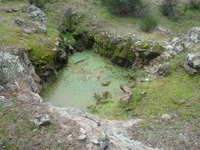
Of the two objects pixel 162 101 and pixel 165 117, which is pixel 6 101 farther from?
pixel 162 101

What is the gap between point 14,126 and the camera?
15.8ft

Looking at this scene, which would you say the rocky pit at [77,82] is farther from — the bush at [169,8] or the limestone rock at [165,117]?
the bush at [169,8]

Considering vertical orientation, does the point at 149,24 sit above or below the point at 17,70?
above

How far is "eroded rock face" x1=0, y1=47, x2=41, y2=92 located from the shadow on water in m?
1.08

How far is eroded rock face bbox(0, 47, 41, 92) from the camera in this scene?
6676 mm

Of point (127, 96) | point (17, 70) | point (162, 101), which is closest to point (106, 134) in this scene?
point (127, 96)

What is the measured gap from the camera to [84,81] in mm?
9945

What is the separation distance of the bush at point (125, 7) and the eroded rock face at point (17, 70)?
28.4 feet

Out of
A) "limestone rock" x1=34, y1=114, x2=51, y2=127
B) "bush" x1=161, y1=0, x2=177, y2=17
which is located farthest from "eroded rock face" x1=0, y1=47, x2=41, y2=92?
"bush" x1=161, y1=0, x2=177, y2=17

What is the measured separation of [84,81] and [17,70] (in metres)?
3.77

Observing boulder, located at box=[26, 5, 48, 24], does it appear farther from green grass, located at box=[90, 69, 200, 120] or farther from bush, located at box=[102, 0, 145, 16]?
green grass, located at box=[90, 69, 200, 120]

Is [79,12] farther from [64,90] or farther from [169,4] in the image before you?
[64,90]

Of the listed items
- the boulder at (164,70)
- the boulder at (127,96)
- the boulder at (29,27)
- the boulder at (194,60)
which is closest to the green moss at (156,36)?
the boulder at (164,70)

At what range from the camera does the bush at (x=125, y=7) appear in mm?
13727
